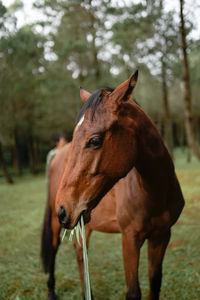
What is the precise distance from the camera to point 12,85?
17.8 metres

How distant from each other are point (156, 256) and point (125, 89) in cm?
162

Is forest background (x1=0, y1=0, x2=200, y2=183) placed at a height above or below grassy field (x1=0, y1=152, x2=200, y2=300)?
above

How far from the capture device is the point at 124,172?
1631mm

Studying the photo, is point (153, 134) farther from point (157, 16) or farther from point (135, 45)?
point (135, 45)

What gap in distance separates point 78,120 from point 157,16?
8.31 metres

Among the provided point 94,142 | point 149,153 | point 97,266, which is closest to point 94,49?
point 97,266

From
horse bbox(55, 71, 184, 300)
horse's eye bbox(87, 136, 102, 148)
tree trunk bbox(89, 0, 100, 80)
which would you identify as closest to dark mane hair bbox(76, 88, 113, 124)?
horse bbox(55, 71, 184, 300)

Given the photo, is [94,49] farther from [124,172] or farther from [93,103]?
[124,172]

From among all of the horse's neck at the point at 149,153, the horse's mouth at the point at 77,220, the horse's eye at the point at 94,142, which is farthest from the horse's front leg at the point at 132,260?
the horse's eye at the point at 94,142

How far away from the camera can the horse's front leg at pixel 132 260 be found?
196 cm

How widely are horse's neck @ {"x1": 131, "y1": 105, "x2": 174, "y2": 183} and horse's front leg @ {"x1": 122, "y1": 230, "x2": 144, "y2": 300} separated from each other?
0.50m

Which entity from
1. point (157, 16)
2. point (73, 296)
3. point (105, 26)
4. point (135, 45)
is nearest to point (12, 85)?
point (105, 26)

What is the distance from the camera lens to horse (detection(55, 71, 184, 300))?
1.52 m

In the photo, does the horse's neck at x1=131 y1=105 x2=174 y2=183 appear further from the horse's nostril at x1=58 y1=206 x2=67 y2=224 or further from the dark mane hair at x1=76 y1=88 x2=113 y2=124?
the horse's nostril at x1=58 y1=206 x2=67 y2=224
